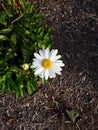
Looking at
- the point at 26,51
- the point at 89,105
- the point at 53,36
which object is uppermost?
the point at 53,36

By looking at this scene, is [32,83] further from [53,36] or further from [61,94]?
[53,36]

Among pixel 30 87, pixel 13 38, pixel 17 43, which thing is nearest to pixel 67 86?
pixel 30 87

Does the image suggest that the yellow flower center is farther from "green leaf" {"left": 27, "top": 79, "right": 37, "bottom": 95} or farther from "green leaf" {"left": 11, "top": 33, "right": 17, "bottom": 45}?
"green leaf" {"left": 27, "top": 79, "right": 37, "bottom": 95}

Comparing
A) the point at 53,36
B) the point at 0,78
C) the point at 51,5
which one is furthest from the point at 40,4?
the point at 0,78

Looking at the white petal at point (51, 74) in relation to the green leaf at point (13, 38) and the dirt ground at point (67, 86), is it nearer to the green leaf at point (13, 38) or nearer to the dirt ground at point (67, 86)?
the green leaf at point (13, 38)

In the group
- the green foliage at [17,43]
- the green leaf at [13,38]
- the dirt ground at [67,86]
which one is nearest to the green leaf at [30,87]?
the green foliage at [17,43]

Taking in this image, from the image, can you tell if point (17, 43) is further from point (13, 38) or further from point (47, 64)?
point (47, 64)

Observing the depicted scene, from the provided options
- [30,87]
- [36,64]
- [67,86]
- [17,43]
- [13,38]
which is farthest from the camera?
[67,86]
